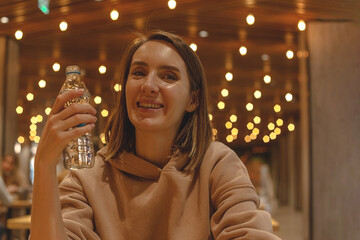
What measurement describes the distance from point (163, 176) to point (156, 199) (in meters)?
0.07

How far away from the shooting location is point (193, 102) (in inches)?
60.8

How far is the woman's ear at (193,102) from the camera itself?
1527 mm

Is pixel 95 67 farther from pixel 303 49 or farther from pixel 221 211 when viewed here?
pixel 221 211

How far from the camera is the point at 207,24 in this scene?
23.1 feet

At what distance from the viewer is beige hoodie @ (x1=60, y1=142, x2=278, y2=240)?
133cm

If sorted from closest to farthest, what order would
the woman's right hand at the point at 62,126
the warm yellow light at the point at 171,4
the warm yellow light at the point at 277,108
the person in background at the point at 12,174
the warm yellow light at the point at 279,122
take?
the woman's right hand at the point at 62,126 → the warm yellow light at the point at 171,4 → the person in background at the point at 12,174 → the warm yellow light at the point at 277,108 → the warm yellow light at the point at 279,122

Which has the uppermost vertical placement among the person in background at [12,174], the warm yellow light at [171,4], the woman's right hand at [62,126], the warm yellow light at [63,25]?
the warm yellow light at [171,4]

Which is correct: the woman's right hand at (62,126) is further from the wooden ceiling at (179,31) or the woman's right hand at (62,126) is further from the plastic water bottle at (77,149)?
the wooden ceiling at (179,31)

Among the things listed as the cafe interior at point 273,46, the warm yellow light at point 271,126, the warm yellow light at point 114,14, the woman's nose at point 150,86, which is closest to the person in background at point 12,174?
the cafe interior at point 273,46

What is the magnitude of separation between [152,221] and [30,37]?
6444mm

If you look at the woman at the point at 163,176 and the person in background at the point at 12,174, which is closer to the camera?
the woman at the point at 163,176

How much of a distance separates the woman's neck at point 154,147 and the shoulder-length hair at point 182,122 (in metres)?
0.03

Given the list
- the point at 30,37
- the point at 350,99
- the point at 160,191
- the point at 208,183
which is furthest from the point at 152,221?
the point at 30,37

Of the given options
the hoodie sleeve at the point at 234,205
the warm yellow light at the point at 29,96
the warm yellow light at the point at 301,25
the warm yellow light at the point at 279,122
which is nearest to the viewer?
the hoodie sleeve at the point at 234,205
